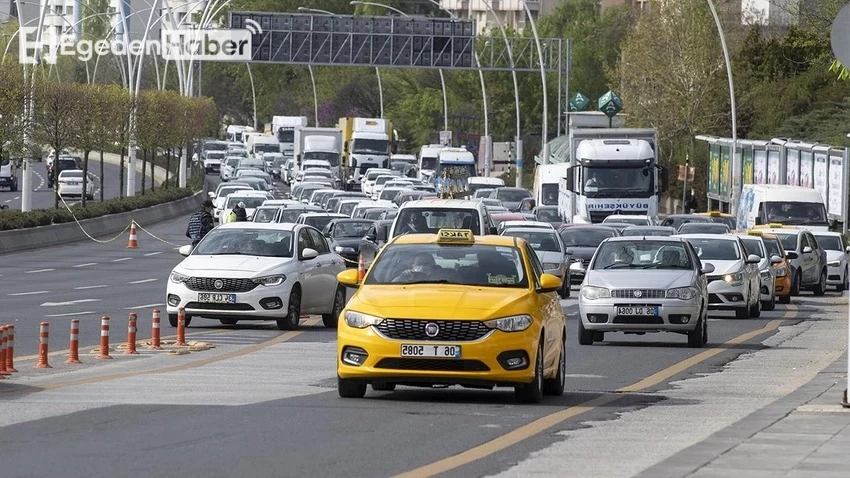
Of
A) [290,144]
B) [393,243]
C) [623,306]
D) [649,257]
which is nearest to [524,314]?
[393,243]

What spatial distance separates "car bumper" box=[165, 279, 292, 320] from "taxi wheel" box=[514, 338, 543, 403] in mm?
10402

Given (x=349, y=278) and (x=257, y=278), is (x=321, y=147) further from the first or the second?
(x=349, y=278)

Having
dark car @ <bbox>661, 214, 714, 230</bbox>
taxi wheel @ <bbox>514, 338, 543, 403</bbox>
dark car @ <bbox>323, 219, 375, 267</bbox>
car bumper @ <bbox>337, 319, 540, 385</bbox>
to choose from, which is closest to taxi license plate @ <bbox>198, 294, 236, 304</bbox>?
taxi wheel @ <bbox>514, 338, 543, 403</bbox>

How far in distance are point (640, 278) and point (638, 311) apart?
60 centimetres

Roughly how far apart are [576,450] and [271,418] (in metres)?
2.63

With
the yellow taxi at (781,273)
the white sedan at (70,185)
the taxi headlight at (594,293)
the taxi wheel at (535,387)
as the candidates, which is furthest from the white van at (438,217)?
the white sedan at (70,185)

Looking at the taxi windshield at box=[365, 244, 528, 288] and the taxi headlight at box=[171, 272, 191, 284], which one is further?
the taxi headlight at box=[171, 272, 191, 284]

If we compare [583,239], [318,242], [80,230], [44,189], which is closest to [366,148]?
[44,189]

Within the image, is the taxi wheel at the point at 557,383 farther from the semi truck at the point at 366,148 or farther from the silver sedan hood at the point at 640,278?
the semi truck at the point at 366,148

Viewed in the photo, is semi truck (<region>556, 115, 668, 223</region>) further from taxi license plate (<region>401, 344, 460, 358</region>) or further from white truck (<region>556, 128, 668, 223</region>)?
taxi license plate (<region>401, 344, 460, 358</region>)

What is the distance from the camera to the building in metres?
171

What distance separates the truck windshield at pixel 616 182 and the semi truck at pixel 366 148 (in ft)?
156

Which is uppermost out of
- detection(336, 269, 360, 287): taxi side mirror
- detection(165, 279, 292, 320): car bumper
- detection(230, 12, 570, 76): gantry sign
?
detection(230, 12, 570, 76): gantry sign

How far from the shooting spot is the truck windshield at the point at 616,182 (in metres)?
51.8
